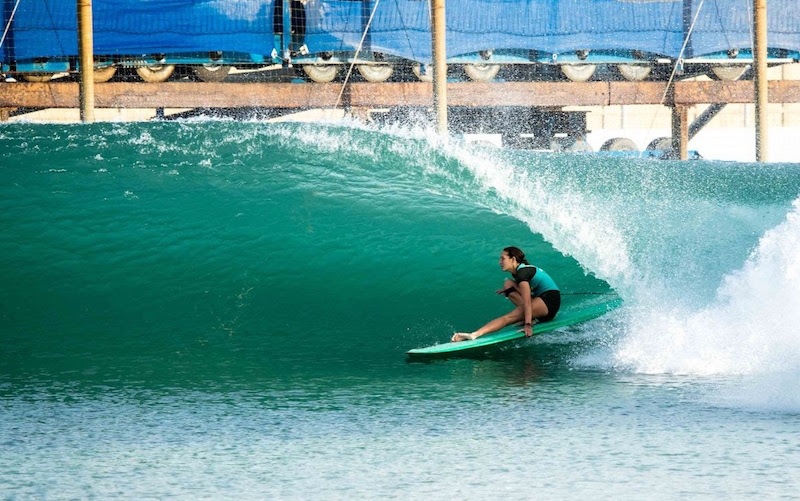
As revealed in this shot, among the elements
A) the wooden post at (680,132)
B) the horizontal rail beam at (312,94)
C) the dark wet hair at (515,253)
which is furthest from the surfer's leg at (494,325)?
the wooden post at (680,132)

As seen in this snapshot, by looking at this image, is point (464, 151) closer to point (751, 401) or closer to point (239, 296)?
point (239, 296)

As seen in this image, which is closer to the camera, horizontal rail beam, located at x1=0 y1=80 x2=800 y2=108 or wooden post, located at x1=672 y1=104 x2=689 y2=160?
horizontal rail beam, located at x1=0 y1=80 x2=800 y2=108

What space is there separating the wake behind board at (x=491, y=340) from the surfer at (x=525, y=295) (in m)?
0.06

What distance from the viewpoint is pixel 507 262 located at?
823 centimetres

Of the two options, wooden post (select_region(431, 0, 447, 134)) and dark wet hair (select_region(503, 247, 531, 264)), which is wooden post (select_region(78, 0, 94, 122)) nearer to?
wooden post (select_region(431, 0, 447, 134))

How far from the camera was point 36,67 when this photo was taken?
669 inches

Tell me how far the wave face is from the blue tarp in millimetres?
3124

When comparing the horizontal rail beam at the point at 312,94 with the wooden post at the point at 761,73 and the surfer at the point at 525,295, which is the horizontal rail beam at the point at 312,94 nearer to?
the wooden post at the point at 761,73

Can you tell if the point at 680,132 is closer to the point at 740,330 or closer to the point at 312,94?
the point at 312,94

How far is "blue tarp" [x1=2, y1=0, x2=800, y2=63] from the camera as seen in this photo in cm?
→ 1666

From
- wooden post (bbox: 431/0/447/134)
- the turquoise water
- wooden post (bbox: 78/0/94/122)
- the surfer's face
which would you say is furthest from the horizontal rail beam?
the surfer's face

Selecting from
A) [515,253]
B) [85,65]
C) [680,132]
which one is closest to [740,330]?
[515,253]

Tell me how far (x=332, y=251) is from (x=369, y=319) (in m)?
1.38

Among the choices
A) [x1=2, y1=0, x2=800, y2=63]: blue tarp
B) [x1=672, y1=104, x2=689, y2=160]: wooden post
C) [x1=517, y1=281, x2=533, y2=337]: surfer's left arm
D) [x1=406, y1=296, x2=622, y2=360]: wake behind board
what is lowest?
[x1=406, y1=296, x2=622, y2=360]: wake behind board
